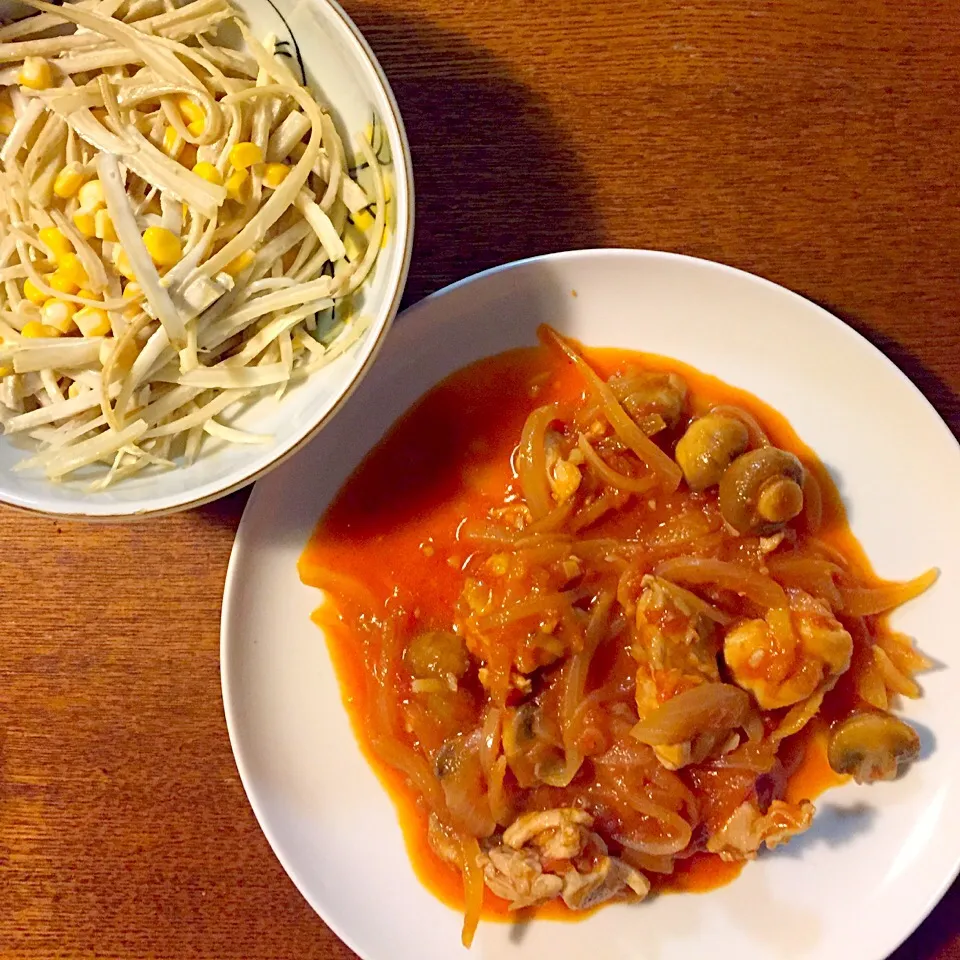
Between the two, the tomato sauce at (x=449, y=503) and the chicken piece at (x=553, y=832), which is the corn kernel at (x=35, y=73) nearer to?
the tomato sauce at (x=449, y=503)

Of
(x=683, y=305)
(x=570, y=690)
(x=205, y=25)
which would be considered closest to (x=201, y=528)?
(x=570, y=690)

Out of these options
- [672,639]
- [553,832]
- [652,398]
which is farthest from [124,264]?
[553,832]

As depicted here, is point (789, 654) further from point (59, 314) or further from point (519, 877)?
point (59, 314)

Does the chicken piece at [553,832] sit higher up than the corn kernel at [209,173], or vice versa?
the corn kernel at [209,173]

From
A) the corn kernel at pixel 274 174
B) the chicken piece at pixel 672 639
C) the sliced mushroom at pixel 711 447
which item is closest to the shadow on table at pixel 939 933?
the chicken piece at pixel 672 639

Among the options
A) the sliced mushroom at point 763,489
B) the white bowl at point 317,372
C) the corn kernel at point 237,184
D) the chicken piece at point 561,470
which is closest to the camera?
the white bowl at point 317,372

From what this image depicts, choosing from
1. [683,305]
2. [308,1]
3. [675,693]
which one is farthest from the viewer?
[683,305]

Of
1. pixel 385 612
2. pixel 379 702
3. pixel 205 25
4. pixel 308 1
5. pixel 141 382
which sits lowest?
pixel 379 702

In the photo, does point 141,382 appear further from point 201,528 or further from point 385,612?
point 385,612
